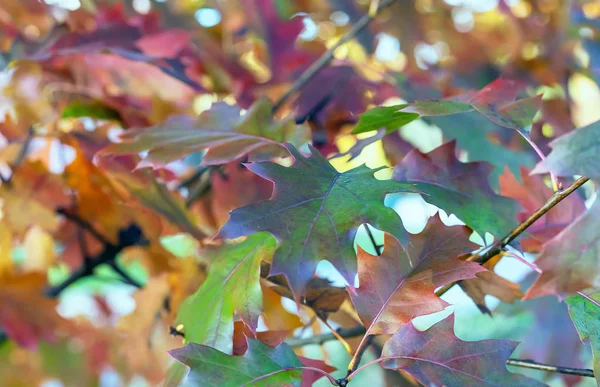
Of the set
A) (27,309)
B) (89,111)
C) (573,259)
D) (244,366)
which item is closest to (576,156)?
(573,259)

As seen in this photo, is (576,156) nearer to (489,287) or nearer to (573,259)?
(573,259)

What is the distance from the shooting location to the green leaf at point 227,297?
18.2 inches

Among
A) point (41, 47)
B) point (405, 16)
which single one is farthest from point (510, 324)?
point (41, 47)

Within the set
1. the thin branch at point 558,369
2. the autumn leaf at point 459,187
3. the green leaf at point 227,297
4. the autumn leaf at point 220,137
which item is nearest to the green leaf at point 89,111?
the autumn leaf at point 220,137

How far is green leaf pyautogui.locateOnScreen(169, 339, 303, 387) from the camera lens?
401 mm

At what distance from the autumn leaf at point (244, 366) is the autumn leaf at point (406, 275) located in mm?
74

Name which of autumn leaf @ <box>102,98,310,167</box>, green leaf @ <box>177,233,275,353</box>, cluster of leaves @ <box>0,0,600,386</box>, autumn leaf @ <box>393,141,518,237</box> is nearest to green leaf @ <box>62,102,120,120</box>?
cluster of leaves @ <box>0,0,600,386</box>

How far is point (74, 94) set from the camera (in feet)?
2.82

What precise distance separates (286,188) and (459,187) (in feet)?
0.60

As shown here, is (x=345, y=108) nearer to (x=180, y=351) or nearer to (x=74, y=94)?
(x=74, y=94)

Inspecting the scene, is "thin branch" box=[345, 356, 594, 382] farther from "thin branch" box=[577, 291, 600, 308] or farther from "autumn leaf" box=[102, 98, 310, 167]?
"autumn leaf" box=[102, 98, 310, 167]

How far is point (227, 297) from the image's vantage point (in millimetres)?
479

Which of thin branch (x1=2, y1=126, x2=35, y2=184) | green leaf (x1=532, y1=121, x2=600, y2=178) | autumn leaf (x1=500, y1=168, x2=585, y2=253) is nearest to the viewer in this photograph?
green leaf (x1=532, y1=121, x2=600, y2=178)

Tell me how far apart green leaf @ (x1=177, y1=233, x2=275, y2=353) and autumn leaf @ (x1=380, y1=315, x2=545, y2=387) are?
127mm
